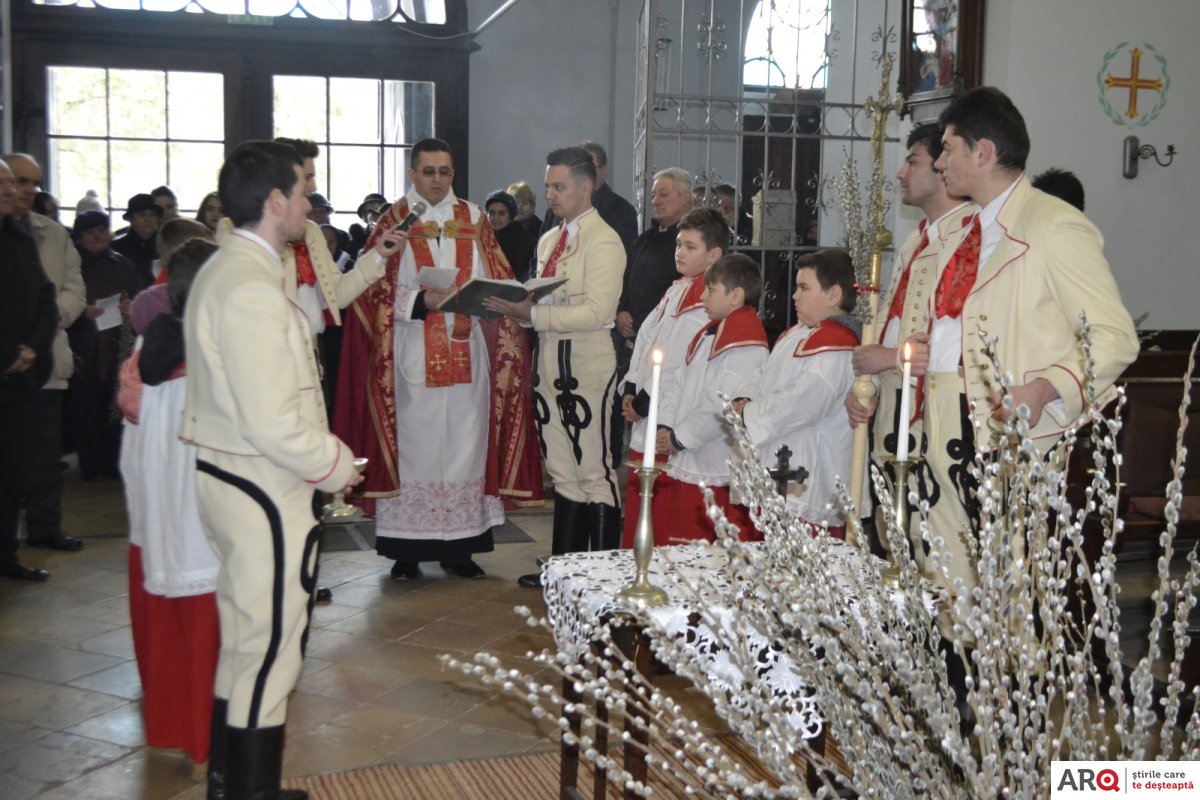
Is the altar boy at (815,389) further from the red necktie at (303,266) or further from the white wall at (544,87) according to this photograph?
the white wall at (544,87)

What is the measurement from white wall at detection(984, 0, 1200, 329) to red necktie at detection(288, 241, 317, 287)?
3.70m

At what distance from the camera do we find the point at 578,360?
478cm

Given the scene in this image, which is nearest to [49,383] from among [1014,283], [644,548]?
[644,548]

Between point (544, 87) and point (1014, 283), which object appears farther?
point (544, 87)

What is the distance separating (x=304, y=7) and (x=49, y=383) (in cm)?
561

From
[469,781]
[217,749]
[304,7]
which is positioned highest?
[304,7]

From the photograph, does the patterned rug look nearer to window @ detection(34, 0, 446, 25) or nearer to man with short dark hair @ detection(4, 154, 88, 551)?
man with short dark hair @ detection(4, 154, 88, 551)

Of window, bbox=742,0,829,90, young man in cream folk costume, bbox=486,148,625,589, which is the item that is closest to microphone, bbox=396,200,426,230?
young man in cream folk costume, bbox=486,148,625,589

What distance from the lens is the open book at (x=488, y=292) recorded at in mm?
4363

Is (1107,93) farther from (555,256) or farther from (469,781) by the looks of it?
(469,781)

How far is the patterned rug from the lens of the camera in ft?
9.92

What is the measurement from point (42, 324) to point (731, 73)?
25.8ft

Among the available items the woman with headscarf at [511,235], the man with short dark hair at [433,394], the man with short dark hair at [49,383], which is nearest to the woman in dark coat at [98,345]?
the man with short dark hair at [49,383]

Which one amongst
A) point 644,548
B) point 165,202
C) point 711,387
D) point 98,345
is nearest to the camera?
point 644,548
